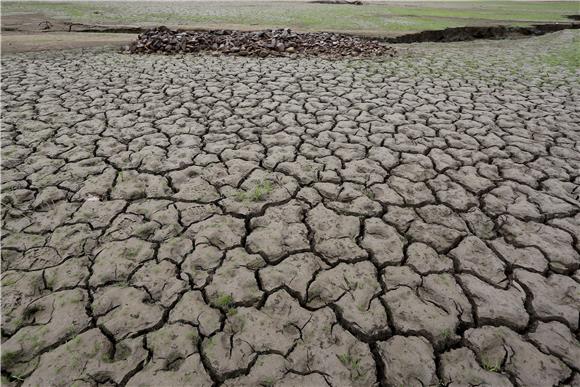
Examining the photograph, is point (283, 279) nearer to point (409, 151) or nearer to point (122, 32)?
point (409, 151)

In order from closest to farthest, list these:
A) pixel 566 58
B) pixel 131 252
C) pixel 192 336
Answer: pixel 192 336, pixel 131 252, pixel 566 58

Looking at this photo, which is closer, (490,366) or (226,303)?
(490,366)

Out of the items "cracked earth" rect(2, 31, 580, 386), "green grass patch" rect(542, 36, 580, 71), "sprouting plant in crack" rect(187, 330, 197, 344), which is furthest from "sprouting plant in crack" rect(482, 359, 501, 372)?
"green grass patch" rect(542, 36, 580, 71)

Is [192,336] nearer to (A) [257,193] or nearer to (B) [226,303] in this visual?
(B) [226,303]

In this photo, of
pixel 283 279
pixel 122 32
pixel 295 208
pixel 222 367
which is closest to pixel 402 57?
pixel 295 208

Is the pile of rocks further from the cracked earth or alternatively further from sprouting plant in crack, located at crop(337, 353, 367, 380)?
sprouting plant in crack, located at crop(337, 353, 367, 380)

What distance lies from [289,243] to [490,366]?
3.86ft

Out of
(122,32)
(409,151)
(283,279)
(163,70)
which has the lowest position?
(283,279)

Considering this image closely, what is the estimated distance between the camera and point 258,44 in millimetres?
7102

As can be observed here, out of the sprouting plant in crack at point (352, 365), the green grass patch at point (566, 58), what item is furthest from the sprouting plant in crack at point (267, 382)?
the green grass patch at point (566, 58)

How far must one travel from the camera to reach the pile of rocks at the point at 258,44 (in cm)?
690

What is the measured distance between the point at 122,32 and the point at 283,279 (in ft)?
33.6

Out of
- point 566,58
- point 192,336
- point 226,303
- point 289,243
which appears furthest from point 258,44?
point 192,336

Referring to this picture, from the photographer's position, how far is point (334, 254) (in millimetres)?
2041
